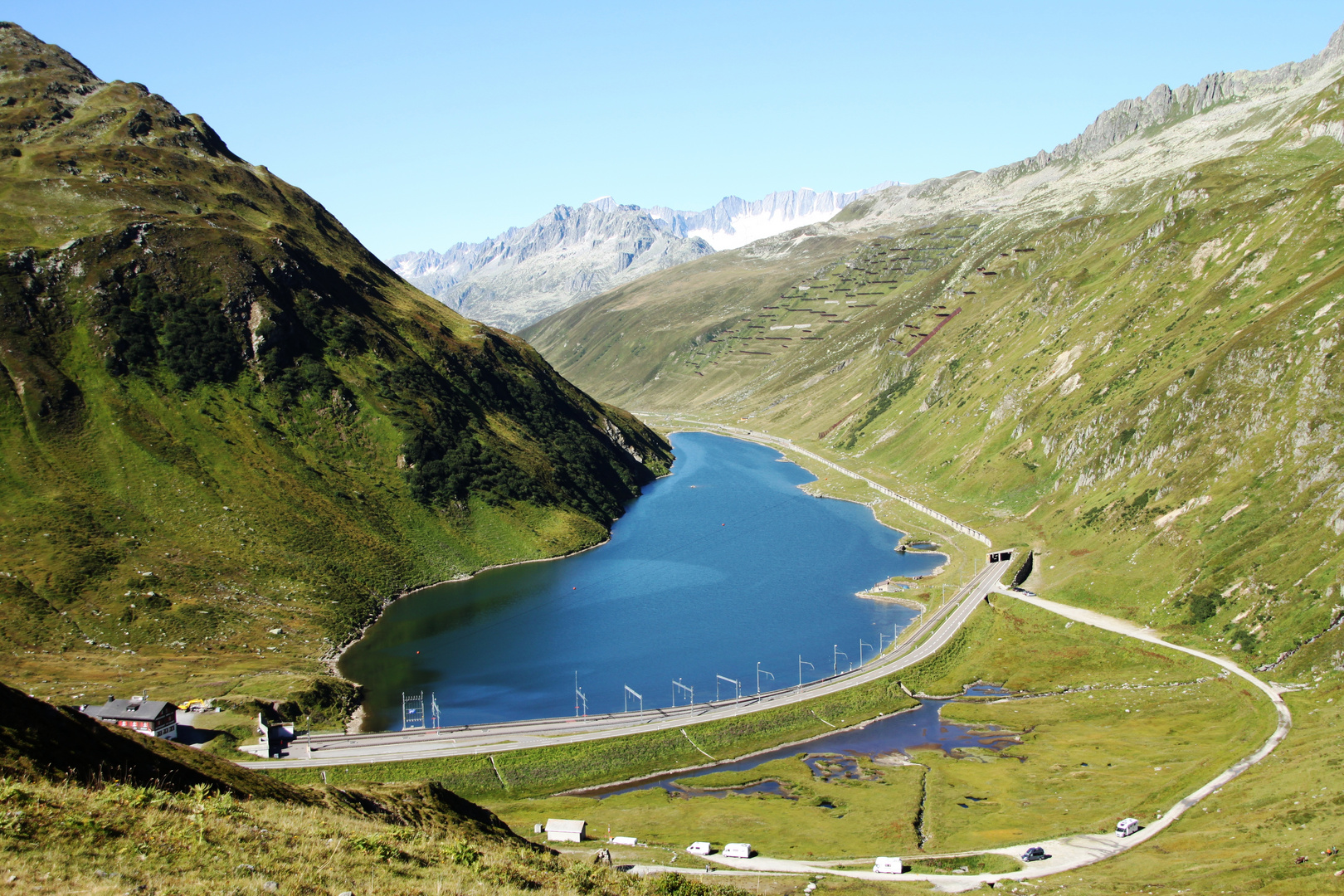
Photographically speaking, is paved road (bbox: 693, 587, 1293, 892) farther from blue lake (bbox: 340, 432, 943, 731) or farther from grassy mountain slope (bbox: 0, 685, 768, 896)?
blue lake (bbox: 340, 432, 943, 731)

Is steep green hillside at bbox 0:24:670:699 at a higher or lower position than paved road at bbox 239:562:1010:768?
higher

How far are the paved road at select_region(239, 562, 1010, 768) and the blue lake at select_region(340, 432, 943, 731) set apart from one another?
395cm

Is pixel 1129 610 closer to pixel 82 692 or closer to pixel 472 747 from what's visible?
pixel 472 747

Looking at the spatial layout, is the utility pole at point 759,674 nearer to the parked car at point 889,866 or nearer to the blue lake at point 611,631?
the blue lake at point 611,631

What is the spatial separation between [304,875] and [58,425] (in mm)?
158887

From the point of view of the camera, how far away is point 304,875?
30500 millimetres

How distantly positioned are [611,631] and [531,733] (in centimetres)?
3938

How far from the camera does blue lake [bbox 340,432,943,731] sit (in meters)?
127

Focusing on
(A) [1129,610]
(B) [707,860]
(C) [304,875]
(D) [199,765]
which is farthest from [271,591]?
(A) [1129,610]

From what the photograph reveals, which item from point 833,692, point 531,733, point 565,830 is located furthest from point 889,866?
point 531,733

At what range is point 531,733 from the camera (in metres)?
113

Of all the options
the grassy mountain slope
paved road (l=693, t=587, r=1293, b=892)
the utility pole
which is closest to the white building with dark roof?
the grassy mountain slope

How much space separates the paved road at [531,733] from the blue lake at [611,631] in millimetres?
3950

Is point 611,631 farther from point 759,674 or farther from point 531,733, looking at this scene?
point 531,733
